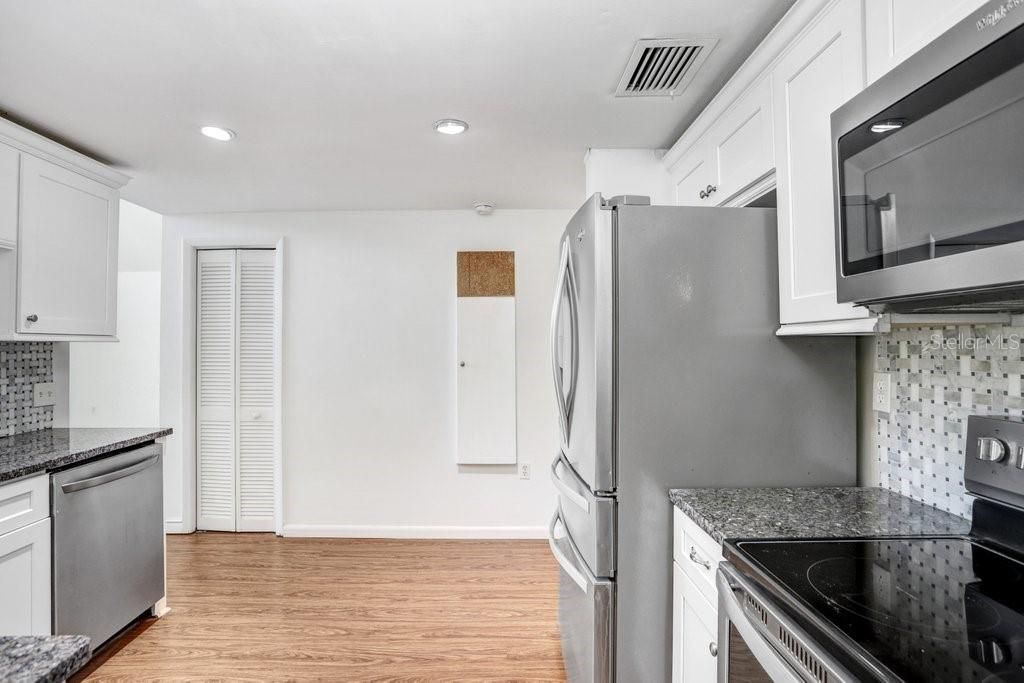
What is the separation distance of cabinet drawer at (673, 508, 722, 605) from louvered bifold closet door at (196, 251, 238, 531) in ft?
11.5

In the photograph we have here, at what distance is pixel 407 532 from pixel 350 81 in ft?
9.71

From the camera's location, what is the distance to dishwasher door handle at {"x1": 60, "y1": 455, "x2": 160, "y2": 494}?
2.14 m

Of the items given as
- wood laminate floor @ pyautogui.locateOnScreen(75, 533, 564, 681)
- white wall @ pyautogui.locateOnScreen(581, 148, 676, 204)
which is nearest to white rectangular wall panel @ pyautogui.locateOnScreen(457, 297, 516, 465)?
wood laminate floor @ pyautogui.locateOnScreen(75, 533, 564, 681)

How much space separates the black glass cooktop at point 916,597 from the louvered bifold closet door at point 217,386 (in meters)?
3.80

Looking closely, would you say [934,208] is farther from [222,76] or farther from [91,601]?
A: [91,601]

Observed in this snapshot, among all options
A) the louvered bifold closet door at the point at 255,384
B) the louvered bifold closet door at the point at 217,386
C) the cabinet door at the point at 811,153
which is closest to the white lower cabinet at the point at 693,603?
the cabinet door at the point at 811,153

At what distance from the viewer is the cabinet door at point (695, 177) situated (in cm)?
209

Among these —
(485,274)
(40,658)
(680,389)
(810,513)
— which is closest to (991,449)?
(810,513)

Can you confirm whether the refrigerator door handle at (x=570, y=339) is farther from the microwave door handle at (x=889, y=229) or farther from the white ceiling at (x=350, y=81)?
the microwave door handle at (x=889, y=229)

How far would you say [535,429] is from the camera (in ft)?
12.6

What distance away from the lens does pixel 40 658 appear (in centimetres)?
61

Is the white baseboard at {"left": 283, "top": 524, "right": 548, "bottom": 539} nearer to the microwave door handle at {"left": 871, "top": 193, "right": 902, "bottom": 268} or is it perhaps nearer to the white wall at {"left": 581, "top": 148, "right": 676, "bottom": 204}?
the white wall at {"left": 581, "top": 148, "right": 676, "bottom": 204}

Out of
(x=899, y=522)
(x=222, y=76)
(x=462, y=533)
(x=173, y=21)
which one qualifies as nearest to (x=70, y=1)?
(x=173, y=21)

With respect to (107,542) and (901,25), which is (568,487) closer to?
(901,25)
